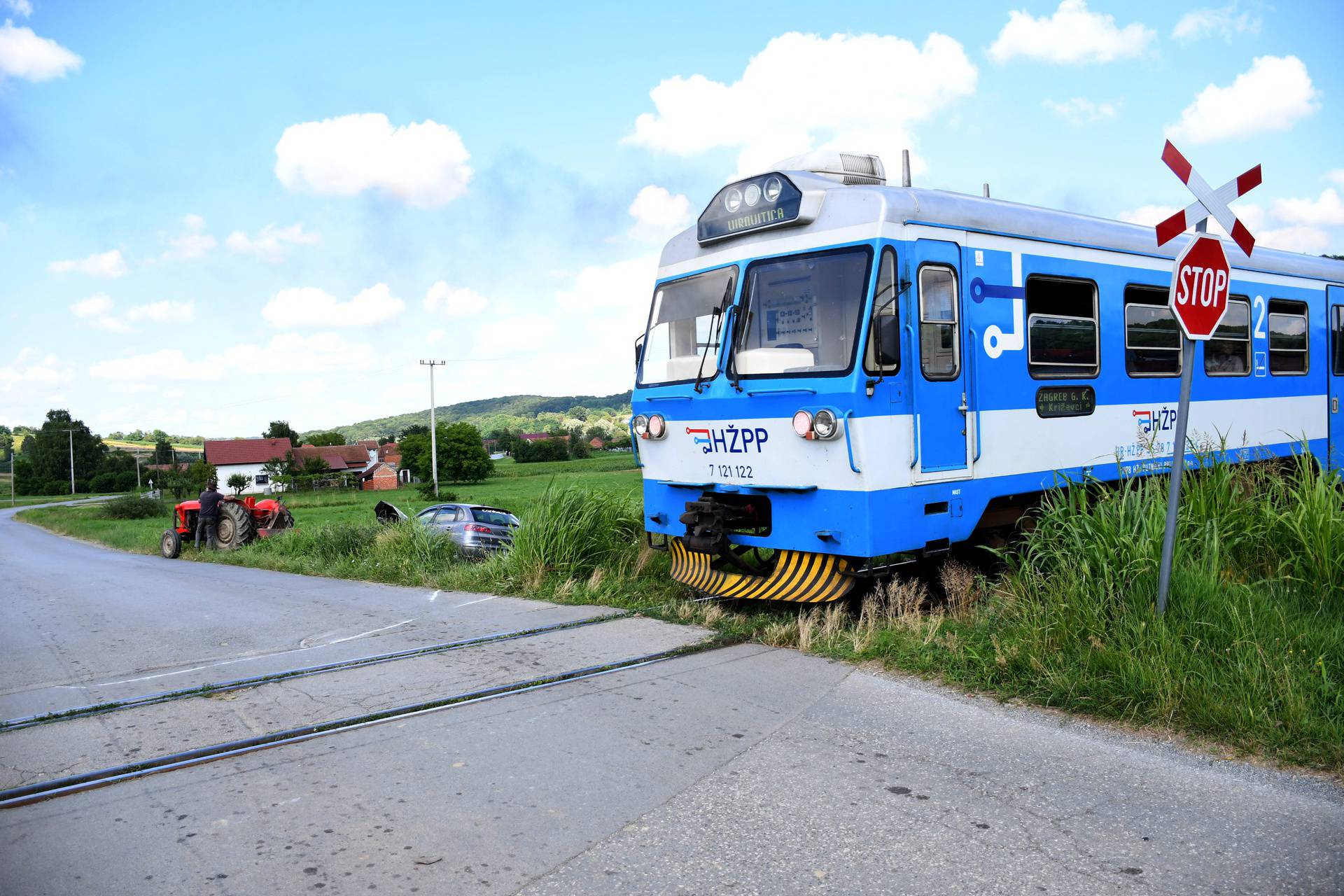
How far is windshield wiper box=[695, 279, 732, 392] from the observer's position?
8375 millimetres

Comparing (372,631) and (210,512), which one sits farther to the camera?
(210,512)

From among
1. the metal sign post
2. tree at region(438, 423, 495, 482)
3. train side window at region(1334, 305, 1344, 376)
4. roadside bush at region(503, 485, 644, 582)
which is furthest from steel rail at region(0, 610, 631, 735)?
tree at region(438, 423, 495, 482)

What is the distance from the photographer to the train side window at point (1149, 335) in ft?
31.8

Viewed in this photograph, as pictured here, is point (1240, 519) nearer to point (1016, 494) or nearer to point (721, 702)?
point (1016, 494)

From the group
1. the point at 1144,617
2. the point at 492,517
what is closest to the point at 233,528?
the point at 492,517

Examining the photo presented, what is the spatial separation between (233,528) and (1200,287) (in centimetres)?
2183

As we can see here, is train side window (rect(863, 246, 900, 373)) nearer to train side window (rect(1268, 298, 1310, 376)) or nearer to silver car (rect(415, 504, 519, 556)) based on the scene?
train side window (rect(1268, 298, 1310, 376))

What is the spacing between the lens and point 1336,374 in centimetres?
1315

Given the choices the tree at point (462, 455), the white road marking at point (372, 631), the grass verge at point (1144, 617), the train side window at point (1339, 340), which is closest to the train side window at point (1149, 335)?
the grass verge at point (1144, 617)

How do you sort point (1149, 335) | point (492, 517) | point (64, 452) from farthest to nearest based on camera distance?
point (64, 452)
point (492, 517)
point (1149, 335)

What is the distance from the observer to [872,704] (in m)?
5.89

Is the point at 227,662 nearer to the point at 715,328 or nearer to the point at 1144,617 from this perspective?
the point at 715,328

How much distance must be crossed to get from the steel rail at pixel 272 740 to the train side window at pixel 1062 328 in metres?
4.53

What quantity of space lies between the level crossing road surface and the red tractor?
15.9 metres
